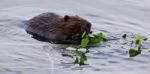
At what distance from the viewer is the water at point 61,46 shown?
22.1 ft

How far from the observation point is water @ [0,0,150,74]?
6.72 meters

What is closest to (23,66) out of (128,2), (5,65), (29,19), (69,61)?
(5,65)

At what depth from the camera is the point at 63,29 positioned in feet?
26.9

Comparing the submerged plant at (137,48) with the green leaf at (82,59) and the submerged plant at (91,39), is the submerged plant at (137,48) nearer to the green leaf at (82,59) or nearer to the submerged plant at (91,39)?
the submerged plant at (91,39)

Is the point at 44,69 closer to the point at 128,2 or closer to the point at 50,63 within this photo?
the point at 50,63

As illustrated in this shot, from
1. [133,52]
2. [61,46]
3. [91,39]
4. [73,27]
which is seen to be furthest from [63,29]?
[133,52]

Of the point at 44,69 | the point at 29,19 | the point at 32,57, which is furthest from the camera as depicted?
the point at 29,19

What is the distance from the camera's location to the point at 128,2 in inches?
440

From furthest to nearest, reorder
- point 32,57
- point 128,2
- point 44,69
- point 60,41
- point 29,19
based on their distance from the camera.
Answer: point 128,2, point 29,19, point 60,41, point 32,57, point 44,69

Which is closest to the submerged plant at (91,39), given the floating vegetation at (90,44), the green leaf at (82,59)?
the floating vegetation at (90,44)

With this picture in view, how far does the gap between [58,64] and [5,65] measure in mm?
768

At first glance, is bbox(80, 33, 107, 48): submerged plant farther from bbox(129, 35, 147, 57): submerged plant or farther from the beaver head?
bbox(129, 35, 147, 57): submerged plant

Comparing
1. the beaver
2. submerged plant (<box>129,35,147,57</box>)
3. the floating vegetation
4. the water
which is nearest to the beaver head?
the beaver

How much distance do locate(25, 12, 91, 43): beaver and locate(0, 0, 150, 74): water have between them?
264 millimetres
